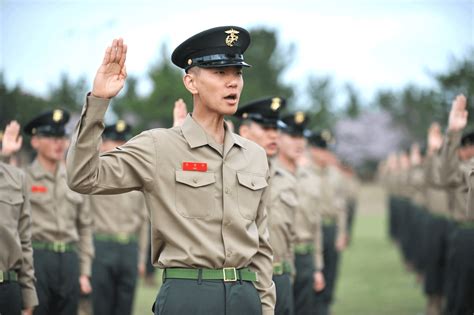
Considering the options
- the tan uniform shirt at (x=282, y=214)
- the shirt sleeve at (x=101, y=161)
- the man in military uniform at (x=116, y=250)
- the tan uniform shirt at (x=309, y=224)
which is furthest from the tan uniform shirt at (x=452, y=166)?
the shirt sleeve at (x=101, y=161)

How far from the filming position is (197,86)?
176 inches

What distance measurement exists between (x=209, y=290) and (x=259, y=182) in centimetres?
68

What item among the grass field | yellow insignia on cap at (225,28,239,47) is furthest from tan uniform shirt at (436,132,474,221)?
the grass field

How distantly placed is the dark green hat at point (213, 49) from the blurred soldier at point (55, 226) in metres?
3.55

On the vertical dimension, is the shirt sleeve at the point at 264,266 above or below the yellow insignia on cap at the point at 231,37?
below

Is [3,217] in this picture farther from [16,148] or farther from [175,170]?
[175,170]

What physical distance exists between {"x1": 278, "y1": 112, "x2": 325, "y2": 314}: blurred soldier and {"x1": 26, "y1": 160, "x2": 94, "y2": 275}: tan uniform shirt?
2.02 m

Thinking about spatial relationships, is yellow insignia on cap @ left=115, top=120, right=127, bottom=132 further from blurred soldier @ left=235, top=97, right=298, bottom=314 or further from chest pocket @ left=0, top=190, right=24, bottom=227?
chest pocket @ left=0, top=190, right=24, bottom=227

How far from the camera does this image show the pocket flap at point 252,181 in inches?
177

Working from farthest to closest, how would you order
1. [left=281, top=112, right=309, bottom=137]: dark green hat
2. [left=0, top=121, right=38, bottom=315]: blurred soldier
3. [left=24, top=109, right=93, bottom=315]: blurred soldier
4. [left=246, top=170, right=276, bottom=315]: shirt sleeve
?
[left=281, top=112, right=309, bottom=137]: dark green hat, [left=24, top=109, right=93, bottom=315]: blurred soldier, [left=0, top=121, right=38, bottom=315]: blurred soldier, [left=246, top=170, right=276, bottom=315]: shirt sleeve

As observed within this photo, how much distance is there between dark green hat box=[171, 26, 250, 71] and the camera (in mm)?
4453

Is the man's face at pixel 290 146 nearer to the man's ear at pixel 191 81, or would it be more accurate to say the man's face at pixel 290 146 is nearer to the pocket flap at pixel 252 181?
the pocket flap at pixel 252 181

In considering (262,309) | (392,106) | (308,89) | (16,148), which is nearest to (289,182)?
(16,148)

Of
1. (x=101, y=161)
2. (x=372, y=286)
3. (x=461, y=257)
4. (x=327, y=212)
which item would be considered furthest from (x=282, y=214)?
(x=372, y=286)
